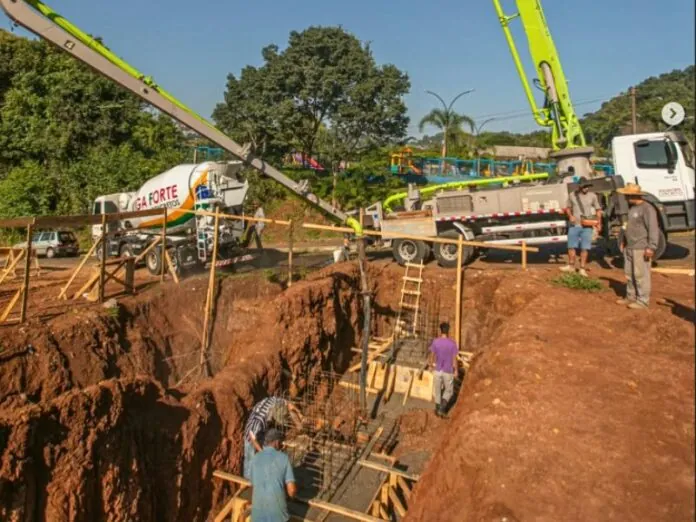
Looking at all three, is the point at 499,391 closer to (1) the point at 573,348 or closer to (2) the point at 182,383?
(1) the point at 573,348

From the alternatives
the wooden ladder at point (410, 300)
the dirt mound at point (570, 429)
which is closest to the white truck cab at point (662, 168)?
the dirt mound at point (570, 429)

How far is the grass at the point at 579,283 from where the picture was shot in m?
10.2

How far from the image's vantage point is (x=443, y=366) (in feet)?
33.4

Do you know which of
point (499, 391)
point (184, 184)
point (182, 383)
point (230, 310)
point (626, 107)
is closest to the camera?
point (499, 391)

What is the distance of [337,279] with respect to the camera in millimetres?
13211

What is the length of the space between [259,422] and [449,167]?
2860cm

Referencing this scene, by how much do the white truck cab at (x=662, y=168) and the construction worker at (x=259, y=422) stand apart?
31.6 ft

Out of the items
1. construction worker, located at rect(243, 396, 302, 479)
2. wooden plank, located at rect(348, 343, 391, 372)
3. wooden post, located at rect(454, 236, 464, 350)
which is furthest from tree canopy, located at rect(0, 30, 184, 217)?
construction worker, located at rect(243, 396, 302, 479)

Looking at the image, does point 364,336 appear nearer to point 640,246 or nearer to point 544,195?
point 640,246

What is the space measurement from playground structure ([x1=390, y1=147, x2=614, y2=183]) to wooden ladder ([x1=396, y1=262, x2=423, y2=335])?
18246 millimetres

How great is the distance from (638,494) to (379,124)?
26.2 meters

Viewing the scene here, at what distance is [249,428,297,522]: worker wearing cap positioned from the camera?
577cm

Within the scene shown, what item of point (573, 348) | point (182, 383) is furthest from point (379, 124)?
point (573, 348)

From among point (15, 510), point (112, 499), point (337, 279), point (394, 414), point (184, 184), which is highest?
point (184, 184)
